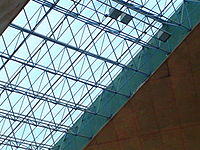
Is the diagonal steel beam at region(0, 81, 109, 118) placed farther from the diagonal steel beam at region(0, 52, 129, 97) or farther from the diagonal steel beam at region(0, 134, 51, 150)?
the diagonal steel beam at region(0, 134, 51, 150)

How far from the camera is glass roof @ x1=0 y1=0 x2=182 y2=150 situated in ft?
124

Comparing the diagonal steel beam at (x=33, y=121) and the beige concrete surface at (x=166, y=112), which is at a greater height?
the diagonal steel beam at (x=33, y=121)

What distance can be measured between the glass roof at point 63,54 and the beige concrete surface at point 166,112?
3.15m

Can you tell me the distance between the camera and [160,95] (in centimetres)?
3947

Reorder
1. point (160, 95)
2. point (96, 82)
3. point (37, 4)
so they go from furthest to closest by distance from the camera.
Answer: point (96, 82) < point (160, 95) < point (37, 4)

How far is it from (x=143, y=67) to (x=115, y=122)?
5823 millimetres

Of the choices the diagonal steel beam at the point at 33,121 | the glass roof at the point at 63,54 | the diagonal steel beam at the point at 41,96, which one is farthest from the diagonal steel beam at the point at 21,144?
the diagonal steel beam at the point at 41,96

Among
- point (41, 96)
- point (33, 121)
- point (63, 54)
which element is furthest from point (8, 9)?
point (33, 121)

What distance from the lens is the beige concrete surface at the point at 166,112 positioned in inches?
1508

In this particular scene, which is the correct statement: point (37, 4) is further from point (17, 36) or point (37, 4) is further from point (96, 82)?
point (96, 82)

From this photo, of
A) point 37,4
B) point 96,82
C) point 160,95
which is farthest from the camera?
point 96,82

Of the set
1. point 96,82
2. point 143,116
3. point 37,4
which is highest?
point 37,4

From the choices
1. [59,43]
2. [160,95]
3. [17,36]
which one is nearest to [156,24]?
[160,95]

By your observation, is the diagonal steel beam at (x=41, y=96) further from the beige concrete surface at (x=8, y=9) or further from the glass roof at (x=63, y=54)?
the beige concrete surface at (x=8, y=9)
